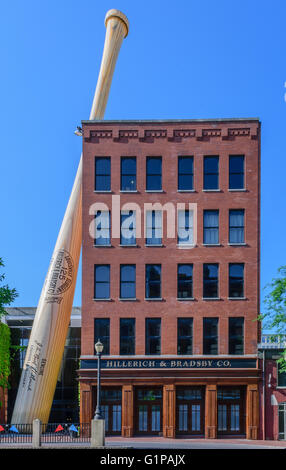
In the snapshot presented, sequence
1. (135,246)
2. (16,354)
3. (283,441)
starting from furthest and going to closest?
(16,354)
(135,246)
(283,441)

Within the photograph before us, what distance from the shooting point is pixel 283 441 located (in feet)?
143

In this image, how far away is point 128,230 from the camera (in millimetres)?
46750

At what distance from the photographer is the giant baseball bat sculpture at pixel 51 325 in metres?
45.6

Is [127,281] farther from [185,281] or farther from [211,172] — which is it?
[211,172]

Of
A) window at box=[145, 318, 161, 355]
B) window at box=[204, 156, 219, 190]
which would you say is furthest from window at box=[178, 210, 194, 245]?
window at box=[145, 318, 161, 355]

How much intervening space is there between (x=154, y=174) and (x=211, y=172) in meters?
3.80

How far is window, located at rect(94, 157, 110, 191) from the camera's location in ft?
155

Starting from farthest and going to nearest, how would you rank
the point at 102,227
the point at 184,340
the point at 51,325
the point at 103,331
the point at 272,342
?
1. the point at 102,227
2. the point at 51,325
3. the point at 103,331
4. the point at 184,340
5. the point at 272,342

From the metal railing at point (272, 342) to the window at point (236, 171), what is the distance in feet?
32.7

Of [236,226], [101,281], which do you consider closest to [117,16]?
[236,226]

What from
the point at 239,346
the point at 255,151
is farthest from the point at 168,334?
the point at 255,151

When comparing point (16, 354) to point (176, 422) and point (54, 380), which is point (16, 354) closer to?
point (54, 380)
